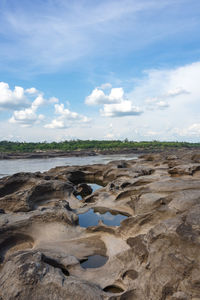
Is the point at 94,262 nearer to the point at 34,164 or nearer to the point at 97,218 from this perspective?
the point at 97,218

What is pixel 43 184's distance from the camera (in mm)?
15156

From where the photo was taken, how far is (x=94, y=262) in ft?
26.1

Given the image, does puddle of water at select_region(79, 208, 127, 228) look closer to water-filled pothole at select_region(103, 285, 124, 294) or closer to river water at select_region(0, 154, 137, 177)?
water-filled pothole at select_region(103, 285, 124, 294)

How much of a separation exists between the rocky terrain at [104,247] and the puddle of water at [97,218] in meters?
0.06

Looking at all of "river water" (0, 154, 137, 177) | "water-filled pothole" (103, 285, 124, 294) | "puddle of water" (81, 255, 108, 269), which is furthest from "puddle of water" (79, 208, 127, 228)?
"river water" (0, 154, 137, 177)

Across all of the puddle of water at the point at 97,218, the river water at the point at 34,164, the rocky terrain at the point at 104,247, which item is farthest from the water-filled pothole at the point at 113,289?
the river water at the point at 34,164

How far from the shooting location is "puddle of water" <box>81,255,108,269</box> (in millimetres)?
7750

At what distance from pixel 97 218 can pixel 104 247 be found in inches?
142

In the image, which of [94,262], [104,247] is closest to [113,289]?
[94,262]

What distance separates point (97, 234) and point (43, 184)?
6.41m

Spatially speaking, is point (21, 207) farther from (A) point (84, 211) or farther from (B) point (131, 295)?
(B) point (131, 295)

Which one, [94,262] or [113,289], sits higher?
[113,289]

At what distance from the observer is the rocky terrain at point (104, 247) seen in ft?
18.0

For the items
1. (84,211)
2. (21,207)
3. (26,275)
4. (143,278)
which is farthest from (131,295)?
(21,207)
